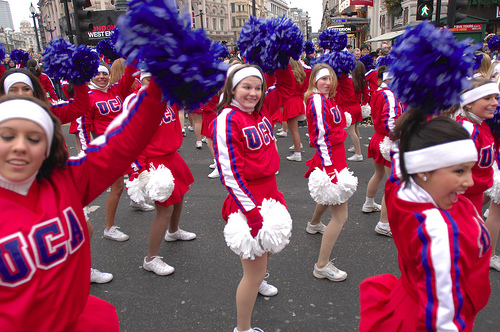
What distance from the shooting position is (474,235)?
145 centimetres

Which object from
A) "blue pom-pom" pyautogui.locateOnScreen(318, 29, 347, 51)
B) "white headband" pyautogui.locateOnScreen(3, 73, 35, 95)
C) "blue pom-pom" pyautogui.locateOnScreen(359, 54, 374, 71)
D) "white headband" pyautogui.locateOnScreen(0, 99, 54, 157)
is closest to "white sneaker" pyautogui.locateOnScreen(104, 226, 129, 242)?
"white headband" pyautogui.locateOnScreen(3, 73, 35, 95)

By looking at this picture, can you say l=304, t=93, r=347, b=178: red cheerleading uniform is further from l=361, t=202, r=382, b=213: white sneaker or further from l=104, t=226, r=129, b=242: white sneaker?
l=104, t=226, r=129, b=242: white sneaker

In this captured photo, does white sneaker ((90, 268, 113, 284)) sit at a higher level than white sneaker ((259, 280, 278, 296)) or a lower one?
higher

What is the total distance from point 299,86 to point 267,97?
433 centimetres

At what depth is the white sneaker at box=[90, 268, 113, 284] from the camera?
3332 millimetres

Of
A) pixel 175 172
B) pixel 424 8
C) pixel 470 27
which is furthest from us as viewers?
pixel 470 27

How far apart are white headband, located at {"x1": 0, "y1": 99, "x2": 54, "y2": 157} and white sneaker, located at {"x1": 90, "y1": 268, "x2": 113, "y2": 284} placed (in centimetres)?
228

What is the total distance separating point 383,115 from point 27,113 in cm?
359

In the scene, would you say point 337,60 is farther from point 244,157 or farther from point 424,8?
point 424,8

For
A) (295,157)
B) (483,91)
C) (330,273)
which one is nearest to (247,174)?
(330,273)

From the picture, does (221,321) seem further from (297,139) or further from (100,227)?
(297,139)

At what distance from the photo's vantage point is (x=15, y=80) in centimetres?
288

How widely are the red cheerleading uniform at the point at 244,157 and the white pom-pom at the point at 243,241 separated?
11 centimetres

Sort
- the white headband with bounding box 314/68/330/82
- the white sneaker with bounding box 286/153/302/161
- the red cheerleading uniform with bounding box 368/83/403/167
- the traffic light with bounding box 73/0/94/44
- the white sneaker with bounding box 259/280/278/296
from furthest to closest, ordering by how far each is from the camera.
Result: the traffic light with bounding box 73/0/94/44 → the white sneaker with bounding box 286/153/302/161 → the red cheerleading uniform with bounding box 368/83/403/167 → the white headband with bounding box 314/68/330/82 → the white sneaker with bounding box 259/280/278/296
